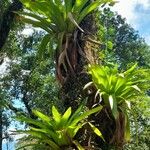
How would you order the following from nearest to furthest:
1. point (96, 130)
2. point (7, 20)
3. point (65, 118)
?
1. point (65, 118)
2. point (96, 130)
3. point (7, 20)

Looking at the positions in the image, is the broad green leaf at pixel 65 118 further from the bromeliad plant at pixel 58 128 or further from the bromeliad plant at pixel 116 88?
the bromeliad plant at pixel 116 88

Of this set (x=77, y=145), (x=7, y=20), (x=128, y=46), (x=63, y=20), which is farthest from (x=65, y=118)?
(x=128, y=46)

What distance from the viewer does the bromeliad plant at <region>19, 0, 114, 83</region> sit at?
668 centimetres

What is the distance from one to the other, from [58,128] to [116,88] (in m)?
0.88

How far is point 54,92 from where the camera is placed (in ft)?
52.9

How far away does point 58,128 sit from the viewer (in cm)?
588

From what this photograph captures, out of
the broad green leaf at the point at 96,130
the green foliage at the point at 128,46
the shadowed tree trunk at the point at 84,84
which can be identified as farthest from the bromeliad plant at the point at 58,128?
the green foliage at the point at 128,46

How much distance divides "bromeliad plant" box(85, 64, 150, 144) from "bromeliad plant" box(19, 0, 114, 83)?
494 millimetres

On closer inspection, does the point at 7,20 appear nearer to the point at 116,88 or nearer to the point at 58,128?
the point at 116,88

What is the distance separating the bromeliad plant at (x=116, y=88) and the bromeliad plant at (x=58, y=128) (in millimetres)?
358

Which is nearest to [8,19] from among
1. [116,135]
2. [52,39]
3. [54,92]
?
[52,39]

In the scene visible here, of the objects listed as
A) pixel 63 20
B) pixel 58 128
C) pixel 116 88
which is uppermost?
pixel 63 20

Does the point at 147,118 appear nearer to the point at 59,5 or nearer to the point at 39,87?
the point at 59,5

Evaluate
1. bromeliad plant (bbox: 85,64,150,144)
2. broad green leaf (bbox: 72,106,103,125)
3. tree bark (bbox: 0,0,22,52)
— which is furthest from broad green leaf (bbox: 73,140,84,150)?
tree bark (bbox: 0,0,22,52)
